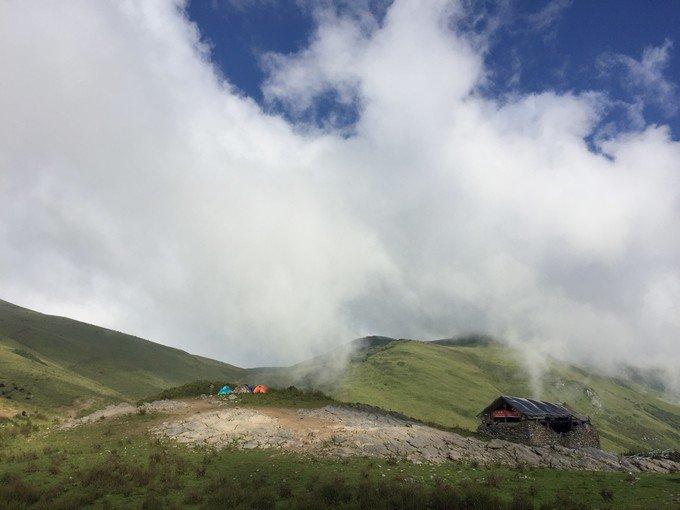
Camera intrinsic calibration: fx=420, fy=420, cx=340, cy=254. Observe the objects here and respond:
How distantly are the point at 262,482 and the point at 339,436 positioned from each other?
455 inches

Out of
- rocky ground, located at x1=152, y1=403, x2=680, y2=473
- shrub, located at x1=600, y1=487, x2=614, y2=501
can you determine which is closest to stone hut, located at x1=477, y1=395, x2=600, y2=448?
rocky ground, located at x1=152, y1=403, x2=680, y2=473

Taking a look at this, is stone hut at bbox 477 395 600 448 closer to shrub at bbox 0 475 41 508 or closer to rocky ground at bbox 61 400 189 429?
rocky ground at bbox 61 400 189 429

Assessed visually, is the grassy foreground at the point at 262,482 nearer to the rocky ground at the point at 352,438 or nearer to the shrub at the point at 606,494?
the shrub at the point at 606,494

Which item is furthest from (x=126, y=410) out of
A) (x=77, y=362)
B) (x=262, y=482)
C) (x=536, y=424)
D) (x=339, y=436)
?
(x=77, y=362)

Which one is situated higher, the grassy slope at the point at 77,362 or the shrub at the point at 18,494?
the grassy slope at the point at 77,362

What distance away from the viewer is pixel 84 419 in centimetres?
4456

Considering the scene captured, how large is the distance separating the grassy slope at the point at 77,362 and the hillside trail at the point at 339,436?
188ft

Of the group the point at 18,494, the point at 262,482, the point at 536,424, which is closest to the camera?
the point at 18,494

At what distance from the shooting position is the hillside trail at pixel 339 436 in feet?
109

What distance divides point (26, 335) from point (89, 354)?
22902 millimetres

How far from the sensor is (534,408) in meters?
55.8

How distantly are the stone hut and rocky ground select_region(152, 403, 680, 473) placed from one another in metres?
7.50

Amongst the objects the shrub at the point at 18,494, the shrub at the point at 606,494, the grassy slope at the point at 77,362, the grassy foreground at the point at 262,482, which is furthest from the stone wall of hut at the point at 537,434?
the grassy slope at the point at 77,362

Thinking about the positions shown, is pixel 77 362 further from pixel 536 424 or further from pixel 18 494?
pixel 536 424
